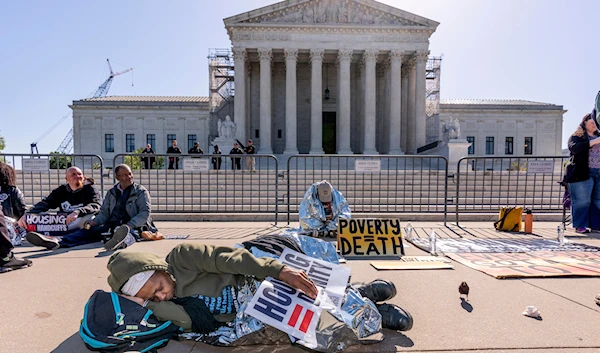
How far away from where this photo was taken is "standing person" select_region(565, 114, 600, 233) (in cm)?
683

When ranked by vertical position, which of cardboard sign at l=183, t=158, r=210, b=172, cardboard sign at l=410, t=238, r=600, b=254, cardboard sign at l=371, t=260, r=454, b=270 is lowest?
cardboard sign at l=410, t=238, r=600, b=254

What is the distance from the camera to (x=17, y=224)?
20.4 ft

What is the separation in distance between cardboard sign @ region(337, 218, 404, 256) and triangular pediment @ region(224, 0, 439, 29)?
2818 cm

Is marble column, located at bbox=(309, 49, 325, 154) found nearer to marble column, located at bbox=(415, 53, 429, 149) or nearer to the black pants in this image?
marble column, located at bbox=(415, 53, 429, 149)

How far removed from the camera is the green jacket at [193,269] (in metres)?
2.47

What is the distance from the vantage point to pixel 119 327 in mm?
2449

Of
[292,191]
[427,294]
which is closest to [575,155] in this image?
[427,294]

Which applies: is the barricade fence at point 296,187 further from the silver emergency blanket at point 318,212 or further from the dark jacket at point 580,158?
the silver emergency blanket at point 318,212

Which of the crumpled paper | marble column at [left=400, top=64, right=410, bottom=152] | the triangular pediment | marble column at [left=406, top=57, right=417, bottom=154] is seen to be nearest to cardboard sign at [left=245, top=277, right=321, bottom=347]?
the crumpled paper

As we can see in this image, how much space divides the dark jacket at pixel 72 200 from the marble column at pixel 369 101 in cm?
2596

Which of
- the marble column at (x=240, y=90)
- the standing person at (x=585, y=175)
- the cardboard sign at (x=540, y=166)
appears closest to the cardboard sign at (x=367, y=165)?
the cardboard sign at (x=540, y=166)

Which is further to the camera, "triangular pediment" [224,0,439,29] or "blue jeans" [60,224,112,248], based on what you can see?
"triangular pediment" [224,0,439,29]

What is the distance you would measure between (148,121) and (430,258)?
1688 inches

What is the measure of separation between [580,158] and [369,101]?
25.0 metres
